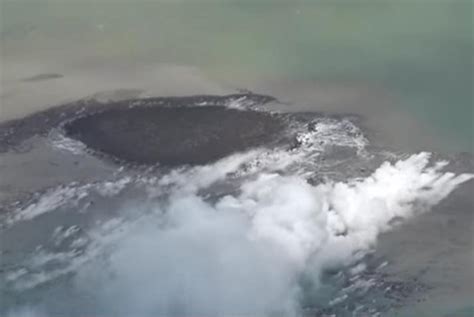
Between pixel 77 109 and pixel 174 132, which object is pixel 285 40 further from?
pixel 77 109

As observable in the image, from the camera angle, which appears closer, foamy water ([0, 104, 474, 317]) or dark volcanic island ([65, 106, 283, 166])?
foamy water ([0, 104, 474, 317])

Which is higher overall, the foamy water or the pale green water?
the pale green water

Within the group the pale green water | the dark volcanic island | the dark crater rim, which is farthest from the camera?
the pale green water

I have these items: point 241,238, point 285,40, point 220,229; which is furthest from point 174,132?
point 285,40

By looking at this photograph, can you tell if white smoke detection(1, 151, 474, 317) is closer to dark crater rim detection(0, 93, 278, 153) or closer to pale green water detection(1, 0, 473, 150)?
dark crater rim detection(0, 93, 278, 153)

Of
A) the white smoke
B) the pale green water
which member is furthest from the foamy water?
the pale green water

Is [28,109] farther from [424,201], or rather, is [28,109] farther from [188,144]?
[424,201]

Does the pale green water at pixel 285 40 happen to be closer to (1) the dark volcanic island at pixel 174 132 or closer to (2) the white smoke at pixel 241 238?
(1) the dark volcanic island at pixel 174 132

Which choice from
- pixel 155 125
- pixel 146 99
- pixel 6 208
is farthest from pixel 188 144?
pixel 6 208
